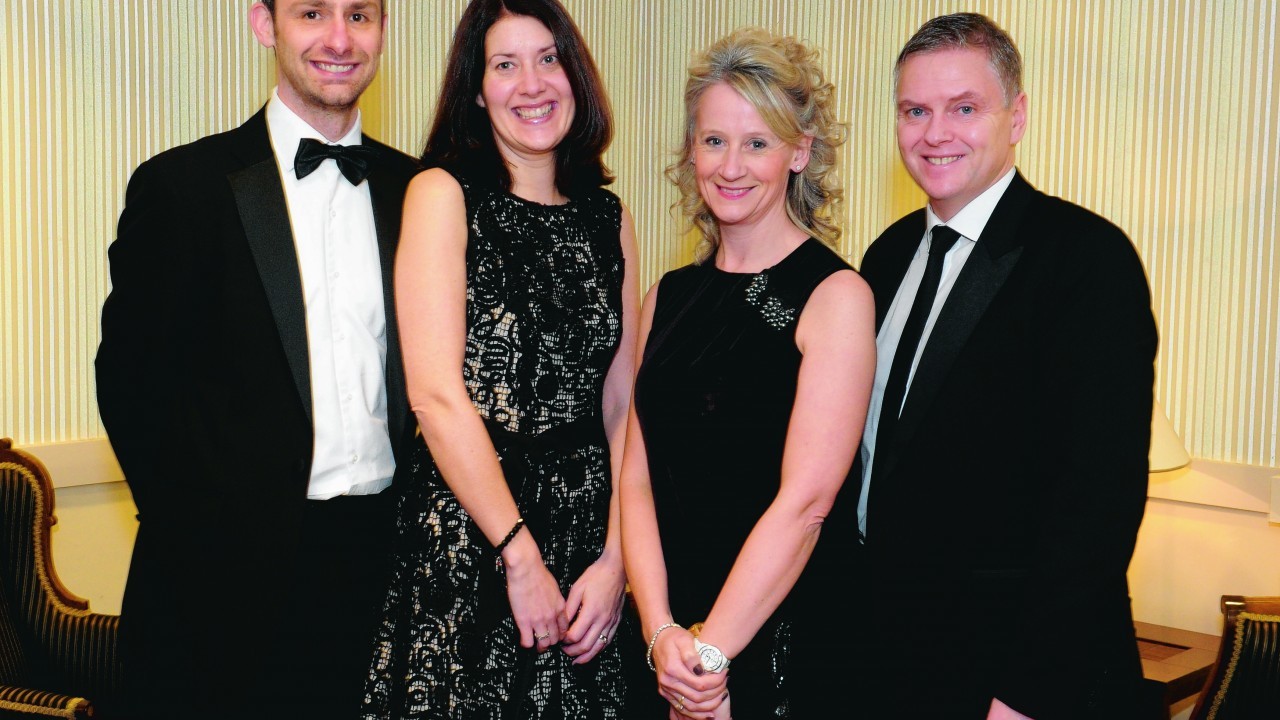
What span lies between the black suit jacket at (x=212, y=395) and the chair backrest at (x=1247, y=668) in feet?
6.85

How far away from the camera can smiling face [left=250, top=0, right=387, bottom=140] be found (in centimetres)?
229

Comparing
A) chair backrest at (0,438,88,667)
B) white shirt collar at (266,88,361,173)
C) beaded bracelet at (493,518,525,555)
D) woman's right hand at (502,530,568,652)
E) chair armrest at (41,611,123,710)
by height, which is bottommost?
chair armrest at (41,611,123,710)

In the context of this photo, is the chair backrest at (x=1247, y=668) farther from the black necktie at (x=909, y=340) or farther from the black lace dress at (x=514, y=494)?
the black lace dress at (x=514, y=494)

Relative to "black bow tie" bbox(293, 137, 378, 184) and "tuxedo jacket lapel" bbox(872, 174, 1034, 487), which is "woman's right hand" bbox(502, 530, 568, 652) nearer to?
"tuxedo jacket lapel" bbox(872, 174, 1034, 487)

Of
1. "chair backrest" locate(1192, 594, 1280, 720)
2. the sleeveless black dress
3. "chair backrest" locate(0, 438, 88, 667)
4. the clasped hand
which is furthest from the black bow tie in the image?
"chair backrest" locate(1192, 594, 1280, 720)

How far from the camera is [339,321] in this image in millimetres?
2213

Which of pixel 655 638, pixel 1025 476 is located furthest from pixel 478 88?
pixel 1025 476

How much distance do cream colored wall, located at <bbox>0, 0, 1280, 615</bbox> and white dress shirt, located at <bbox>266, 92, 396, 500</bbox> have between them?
134 centimetres

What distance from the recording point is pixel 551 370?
2.07 m

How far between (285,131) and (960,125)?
139 cm

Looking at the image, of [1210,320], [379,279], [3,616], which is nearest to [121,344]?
[379,279]

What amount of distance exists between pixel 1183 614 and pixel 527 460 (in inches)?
103

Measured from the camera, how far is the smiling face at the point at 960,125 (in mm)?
2045

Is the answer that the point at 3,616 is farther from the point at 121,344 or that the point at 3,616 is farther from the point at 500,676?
the point at 500,676
